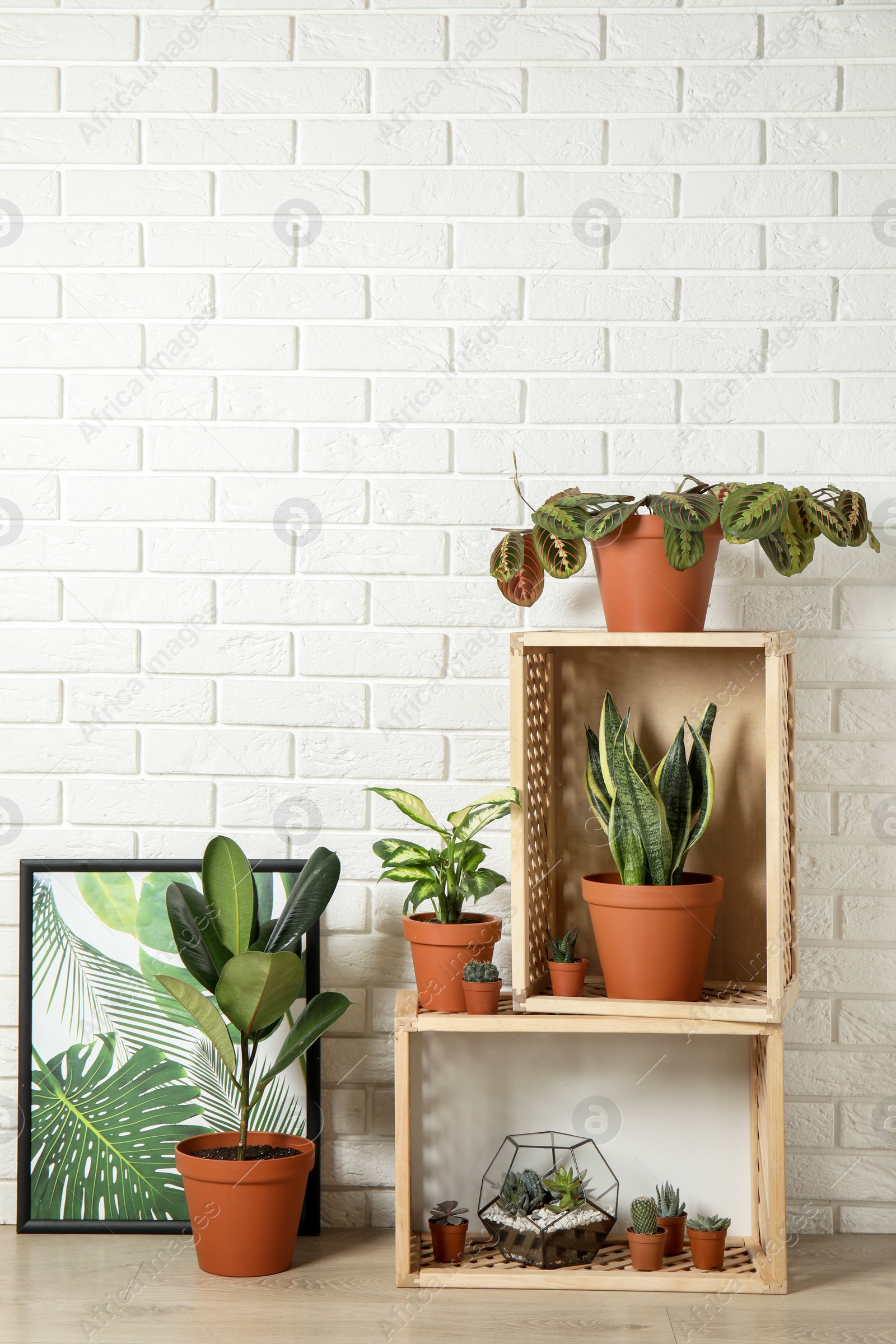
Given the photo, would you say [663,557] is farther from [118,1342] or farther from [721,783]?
[118,1342]

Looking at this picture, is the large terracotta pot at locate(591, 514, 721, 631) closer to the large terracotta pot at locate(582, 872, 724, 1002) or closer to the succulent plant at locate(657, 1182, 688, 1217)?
the large terracotta pot at locate(582, 872, 724, 1002)

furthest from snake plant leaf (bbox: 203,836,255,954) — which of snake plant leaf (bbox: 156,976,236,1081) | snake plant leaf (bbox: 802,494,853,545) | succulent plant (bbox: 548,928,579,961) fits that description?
snake plant leaf (bbox: 802,494,853,545)

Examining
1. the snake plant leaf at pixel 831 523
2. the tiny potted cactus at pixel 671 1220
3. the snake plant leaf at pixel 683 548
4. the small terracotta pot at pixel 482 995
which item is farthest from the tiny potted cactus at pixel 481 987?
the snake plant leaf at pixel 831 523

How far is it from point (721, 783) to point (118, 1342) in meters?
1.19

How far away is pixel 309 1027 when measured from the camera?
68.2 inches

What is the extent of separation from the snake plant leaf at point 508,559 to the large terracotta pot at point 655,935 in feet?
1.53

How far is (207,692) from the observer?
197 centimetres

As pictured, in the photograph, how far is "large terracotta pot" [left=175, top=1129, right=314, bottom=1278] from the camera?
165 centimetres

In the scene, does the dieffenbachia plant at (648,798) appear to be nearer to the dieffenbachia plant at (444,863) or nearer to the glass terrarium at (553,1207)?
the dieffenbachia plant at (444,863)

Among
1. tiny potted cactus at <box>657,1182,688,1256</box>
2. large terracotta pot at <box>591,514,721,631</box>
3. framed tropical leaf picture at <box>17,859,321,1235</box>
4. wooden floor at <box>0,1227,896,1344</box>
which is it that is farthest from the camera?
framed tropical leaf picture at <box>17,859,321,1235</box>

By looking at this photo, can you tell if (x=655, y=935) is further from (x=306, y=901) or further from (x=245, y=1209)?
(x=245, y=1209)

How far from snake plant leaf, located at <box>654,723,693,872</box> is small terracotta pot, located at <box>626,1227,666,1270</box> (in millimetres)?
549

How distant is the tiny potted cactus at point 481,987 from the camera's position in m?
1.65

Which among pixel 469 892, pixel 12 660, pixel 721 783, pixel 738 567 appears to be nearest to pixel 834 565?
pixel 738 567
